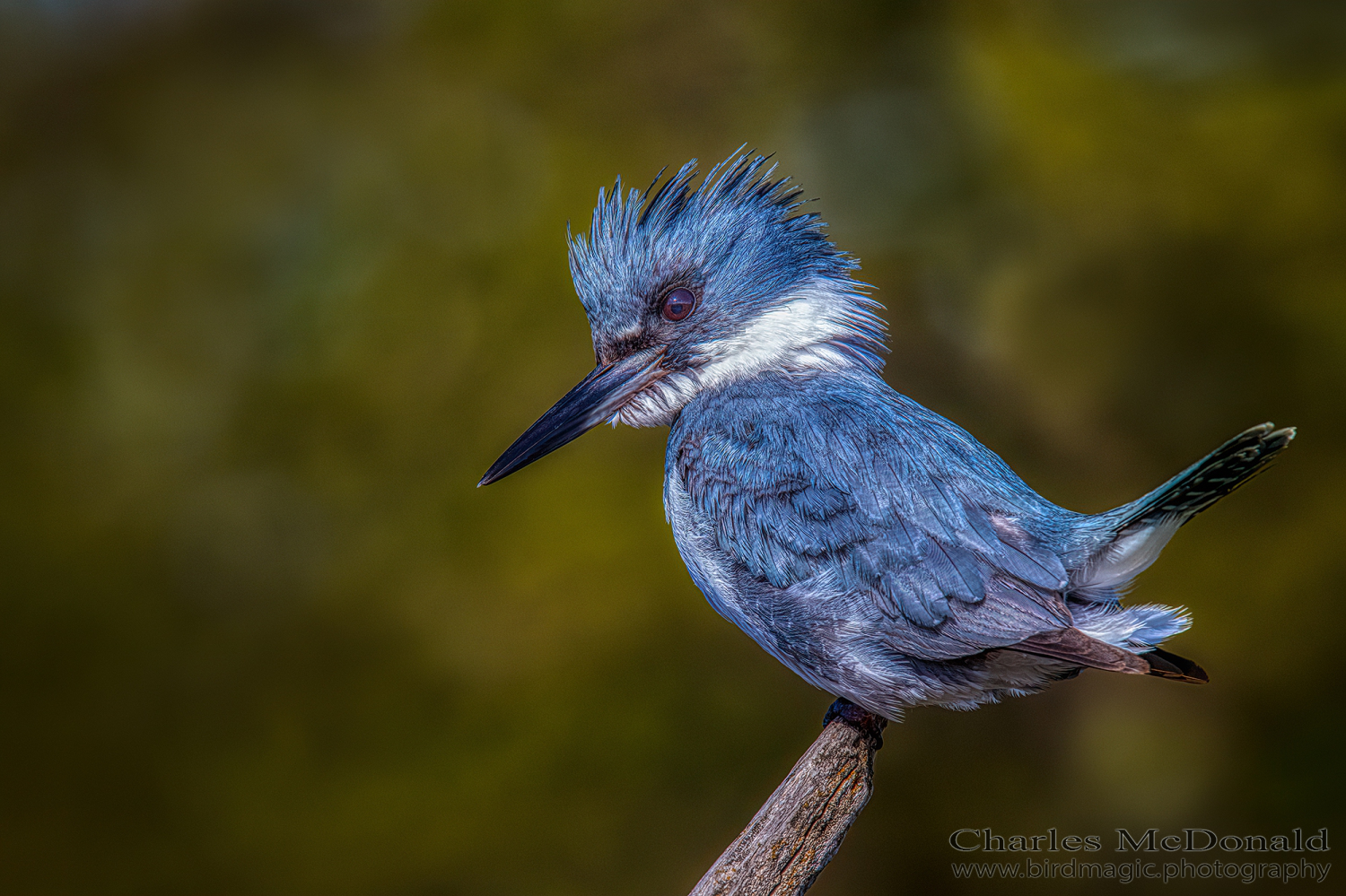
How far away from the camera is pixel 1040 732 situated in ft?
9.67

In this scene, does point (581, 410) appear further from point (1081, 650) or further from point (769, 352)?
point (1081, 650)

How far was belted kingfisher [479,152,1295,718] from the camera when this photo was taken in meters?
1.47

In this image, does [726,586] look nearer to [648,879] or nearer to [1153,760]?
[648,879]

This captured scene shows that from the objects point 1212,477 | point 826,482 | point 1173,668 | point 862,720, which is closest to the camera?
point 1212,477

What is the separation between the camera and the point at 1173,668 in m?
1.47

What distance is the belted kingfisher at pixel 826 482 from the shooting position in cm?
147

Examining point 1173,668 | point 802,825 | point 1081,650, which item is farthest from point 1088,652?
point 802,825

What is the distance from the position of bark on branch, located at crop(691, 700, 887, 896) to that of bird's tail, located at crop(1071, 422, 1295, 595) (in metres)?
0.48

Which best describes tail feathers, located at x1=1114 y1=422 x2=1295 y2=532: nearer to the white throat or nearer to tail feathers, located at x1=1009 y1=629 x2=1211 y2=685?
tail feathers, located at x1=1009 y1=629 x2=1211 y2=685

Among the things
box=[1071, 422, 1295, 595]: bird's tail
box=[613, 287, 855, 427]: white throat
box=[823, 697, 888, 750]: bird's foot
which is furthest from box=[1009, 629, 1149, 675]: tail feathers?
box=[613, 287, 855, 427]: white throat

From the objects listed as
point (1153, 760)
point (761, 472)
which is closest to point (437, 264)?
point (761, 472)

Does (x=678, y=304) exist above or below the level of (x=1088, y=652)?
above

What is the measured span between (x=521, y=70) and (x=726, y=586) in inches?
88.9

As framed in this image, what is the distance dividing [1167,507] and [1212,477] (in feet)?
0.26
